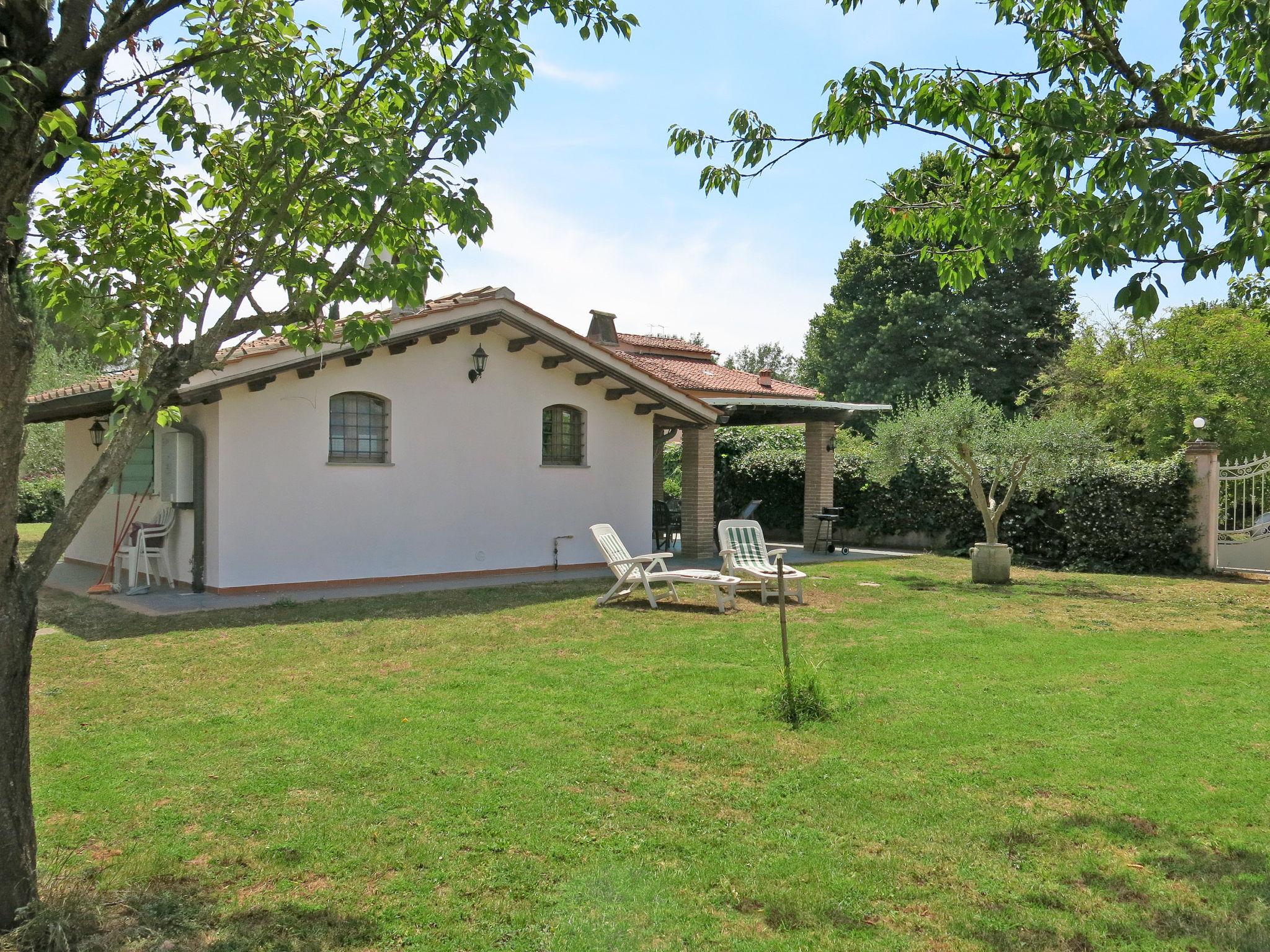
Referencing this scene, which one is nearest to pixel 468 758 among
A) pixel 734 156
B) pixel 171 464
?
pixel 734 156

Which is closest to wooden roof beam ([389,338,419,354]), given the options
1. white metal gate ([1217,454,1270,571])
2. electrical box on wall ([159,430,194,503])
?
electrical box on wall ([159,430,194,503])

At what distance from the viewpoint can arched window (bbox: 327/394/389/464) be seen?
12688 mm

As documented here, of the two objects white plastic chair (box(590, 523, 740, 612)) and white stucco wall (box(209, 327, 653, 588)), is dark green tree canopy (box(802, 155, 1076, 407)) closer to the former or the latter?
white stucco wall (box(209, 327, 653, 588))

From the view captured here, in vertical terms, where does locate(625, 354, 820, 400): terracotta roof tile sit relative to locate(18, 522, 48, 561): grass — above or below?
above

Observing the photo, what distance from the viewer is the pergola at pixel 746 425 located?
55.5 ft

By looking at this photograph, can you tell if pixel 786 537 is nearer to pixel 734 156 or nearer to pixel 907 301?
pixel 907 301

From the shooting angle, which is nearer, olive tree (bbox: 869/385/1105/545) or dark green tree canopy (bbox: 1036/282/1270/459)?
olive tree (bbox: 869/385/1105/545)

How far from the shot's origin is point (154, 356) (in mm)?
4520

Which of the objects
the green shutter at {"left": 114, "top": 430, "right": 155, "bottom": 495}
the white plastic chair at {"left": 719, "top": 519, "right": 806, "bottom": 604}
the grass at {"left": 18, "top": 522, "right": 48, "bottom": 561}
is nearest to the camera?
the white plastic chair at {"left": 719, "top": 519, "right": 806, "bottom": 604}

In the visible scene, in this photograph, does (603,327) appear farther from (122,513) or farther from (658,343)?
(122,513)

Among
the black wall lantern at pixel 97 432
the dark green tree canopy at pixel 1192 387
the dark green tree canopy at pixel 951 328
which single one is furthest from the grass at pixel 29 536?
the dark green tree canopy at pixel 951 328

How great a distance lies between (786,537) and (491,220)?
19144mm

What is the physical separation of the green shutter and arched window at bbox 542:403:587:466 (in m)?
5.55

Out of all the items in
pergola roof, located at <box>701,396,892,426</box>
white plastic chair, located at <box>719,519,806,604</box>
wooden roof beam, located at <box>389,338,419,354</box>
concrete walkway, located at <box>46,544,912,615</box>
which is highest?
wooden roof beam, located at <box>389,338,419,354</box>
